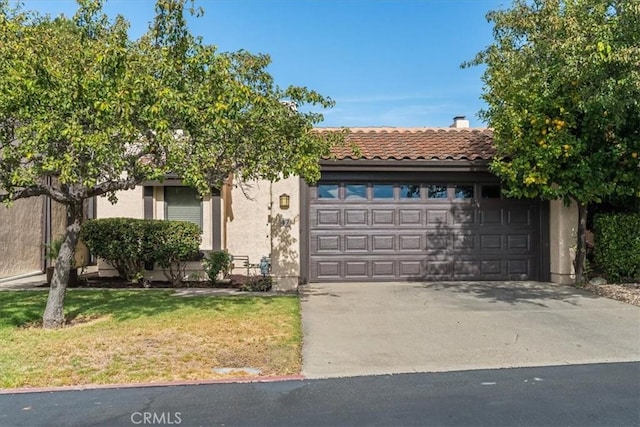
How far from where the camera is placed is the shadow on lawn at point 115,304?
332 inches

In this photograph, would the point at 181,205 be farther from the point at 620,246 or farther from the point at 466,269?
the point at 620,246

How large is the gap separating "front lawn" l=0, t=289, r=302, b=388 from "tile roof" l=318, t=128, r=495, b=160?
4.54m

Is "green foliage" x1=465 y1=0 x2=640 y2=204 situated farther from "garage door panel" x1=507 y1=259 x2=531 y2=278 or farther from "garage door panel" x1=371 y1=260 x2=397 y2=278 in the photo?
"garage door panel" x1=371 y1=260 x2=397 y2=278

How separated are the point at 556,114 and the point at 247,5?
7364 millimetres

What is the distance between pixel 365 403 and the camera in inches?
187

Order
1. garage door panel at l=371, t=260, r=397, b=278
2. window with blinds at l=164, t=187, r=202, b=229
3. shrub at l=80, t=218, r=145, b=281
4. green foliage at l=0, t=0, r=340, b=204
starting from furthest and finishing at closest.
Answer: window with blinds at l=164, t=187, r=202, b=229 → garage door panel at l=371, t=260, r=397, b=278 → shrub at l=80, t=218, r=145, b=281 → green foliage at l=0, t=0, r=340, b=204

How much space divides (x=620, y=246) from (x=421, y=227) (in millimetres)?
4348

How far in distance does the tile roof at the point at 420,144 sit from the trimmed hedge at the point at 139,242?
Answer: 4230 mm

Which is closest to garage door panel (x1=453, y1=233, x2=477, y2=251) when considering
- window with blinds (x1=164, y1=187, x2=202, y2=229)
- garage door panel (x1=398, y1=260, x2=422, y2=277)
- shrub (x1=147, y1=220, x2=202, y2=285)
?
garage door panel (x1=398, y1=260, x2=422, y2=277)

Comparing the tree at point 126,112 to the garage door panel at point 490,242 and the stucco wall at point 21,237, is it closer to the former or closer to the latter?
the garage door panel at point 490,242

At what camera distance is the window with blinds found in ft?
45.0

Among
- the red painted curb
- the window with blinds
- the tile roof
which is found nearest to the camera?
the red painted curb

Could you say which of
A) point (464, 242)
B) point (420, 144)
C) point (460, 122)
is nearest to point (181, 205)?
point (420, 144)

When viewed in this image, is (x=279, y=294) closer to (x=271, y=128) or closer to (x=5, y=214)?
(x=271, y=128)
